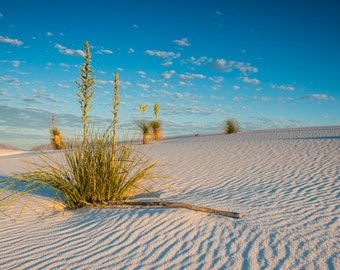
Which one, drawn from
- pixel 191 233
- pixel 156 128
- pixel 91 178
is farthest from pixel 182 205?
pixel 156 128

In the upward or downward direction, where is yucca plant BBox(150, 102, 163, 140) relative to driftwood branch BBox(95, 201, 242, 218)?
upward

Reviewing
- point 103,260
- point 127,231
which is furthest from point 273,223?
point 103,260

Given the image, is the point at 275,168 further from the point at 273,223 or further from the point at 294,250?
the point at 294,250

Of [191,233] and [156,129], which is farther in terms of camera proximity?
[156,129]

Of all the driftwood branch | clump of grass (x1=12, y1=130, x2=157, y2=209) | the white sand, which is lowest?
the white sand

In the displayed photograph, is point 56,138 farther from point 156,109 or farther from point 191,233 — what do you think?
point 191,233

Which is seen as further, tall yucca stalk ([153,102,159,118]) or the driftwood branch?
tall yucca stalk ([153,102,159,118])

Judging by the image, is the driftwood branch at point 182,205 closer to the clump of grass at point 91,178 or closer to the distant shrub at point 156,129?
the clump of grass at point 91,178

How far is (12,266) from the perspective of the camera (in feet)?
10.4

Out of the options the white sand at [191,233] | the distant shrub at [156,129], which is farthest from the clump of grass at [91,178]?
the distant shrub at [156,129]

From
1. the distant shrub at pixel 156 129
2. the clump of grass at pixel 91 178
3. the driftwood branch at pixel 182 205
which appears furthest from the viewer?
the distant shrub at pixel 156 129

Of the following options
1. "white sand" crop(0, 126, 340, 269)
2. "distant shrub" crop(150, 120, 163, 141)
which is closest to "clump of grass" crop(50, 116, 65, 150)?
"distant shrub" crop(150, 120, 163, 141)

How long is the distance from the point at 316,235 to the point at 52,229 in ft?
11.2

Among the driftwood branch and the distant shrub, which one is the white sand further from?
the distant shrub
